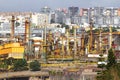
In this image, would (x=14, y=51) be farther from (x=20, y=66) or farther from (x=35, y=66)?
(x=35, y=66)

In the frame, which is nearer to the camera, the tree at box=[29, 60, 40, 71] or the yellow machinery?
the tree at box=[29, 60, 40, 71]

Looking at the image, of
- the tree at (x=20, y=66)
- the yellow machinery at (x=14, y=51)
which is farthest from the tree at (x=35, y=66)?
the yellow machinery at (x=14, y=51)

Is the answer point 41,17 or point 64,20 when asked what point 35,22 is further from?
point 64,20

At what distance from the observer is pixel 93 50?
60750 mm

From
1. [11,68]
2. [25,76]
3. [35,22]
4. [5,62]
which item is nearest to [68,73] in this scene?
[25,76]

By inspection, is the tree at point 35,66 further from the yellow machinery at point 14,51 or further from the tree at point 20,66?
the yellow machinery at point 14,51

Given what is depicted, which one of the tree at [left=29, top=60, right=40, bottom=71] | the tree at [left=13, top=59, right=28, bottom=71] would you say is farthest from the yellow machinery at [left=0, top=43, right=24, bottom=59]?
the tree at [left=29, top=60, right=40, bottom=71]

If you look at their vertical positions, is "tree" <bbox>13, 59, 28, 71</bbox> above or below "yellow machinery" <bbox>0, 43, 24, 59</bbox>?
below

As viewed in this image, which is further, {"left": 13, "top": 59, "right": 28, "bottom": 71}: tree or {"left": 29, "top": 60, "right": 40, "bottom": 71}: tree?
{"left": 13, "top": 59, "right": 28, "bottom": 71}: tree

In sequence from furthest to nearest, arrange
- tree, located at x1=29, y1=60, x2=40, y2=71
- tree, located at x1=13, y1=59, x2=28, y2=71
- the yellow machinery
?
1. the yellow machinery
2. tree, located at x1=13, y1=59, x2=28, y2=71
3. tree, located at x1=29, y1=60, x2=40, y2=71

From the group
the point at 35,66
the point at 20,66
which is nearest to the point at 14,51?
the point at 20,66

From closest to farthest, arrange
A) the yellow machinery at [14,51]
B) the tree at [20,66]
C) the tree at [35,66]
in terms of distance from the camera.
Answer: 1. the tree at [35,66]
2. the tree at [20,66]
3. the yellow machinery at [14,51]

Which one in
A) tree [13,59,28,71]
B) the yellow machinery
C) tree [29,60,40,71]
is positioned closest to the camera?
tree [29,60,40,71]

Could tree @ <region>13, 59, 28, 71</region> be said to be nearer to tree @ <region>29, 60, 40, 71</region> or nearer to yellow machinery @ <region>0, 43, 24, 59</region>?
tree @ <region>29, 60, 40, 71</region>
